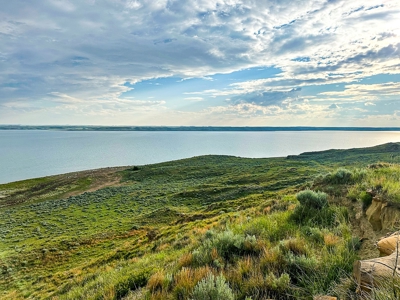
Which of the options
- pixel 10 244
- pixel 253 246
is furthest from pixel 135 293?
pixel 10 244

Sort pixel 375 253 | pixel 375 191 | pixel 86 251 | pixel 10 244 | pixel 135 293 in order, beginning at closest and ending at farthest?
pixel 375 253 < pixel 135 293 < pixel 375 191 < pixel 86 251 < pixel 10 244

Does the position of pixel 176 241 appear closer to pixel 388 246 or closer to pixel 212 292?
pixel 212 292

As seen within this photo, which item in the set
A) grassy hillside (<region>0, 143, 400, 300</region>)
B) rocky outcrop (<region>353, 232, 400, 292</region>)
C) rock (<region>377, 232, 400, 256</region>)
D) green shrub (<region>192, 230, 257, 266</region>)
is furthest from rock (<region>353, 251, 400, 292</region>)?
green shrub (<region>192, 230, 257, 266</region>)

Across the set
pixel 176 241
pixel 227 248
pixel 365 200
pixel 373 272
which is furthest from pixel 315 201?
pixel 176 241

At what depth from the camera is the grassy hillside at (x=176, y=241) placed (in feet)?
13.0

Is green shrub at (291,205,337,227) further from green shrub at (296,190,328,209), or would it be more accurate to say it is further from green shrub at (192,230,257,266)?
green shrub at (192,230,257,266)

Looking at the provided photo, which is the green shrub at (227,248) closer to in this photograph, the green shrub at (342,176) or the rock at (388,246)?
the rock at (388,246)

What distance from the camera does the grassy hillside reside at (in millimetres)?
3951

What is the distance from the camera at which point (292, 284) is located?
360 centimetres

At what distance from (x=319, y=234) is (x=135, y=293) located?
4103mm

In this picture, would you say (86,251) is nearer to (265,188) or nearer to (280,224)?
(280,224)

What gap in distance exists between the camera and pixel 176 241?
37.6 feet

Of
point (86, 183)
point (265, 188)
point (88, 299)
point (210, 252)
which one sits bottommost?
point (86, 183)

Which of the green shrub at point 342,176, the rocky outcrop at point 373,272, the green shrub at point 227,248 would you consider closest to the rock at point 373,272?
the rocky outcrop at point 373,272
